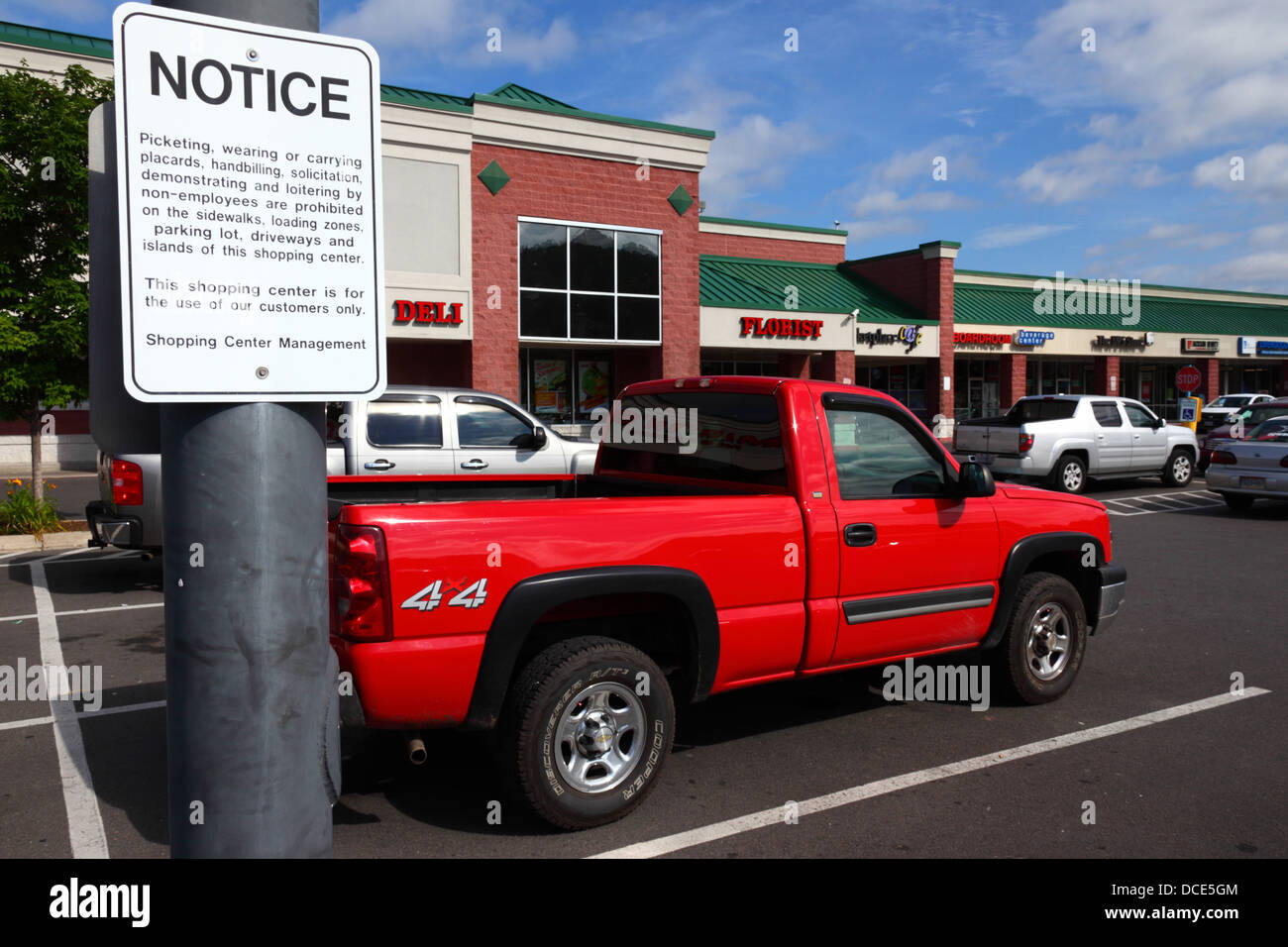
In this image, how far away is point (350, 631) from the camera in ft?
12.0

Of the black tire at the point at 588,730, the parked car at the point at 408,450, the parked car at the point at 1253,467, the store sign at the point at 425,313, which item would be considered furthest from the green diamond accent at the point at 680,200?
the black tire at the point at 588,730

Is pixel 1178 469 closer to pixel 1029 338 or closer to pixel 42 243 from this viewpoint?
pixel 1029 338

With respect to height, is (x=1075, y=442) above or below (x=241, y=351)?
below

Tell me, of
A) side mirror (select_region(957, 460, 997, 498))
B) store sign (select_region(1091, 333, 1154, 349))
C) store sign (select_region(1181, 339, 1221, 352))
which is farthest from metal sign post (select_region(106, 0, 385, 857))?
store sign (select_region(1181, 339, 1221, 352))

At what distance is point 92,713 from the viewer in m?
5.57

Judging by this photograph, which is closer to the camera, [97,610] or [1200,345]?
[97,610]

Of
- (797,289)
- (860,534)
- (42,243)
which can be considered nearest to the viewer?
(860,534)

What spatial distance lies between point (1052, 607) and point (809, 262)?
30667 millimetres

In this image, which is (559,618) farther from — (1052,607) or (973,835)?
(1052,607)

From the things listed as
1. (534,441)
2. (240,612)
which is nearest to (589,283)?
(534,441)

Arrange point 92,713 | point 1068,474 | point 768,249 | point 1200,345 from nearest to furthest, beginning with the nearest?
point 92,713
point 1068,474
point 768,249
point 1200,345

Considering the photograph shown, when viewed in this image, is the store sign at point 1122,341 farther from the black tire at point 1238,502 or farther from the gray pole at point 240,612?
the gray pole at point 240,612

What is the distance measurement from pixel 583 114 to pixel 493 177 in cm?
279
